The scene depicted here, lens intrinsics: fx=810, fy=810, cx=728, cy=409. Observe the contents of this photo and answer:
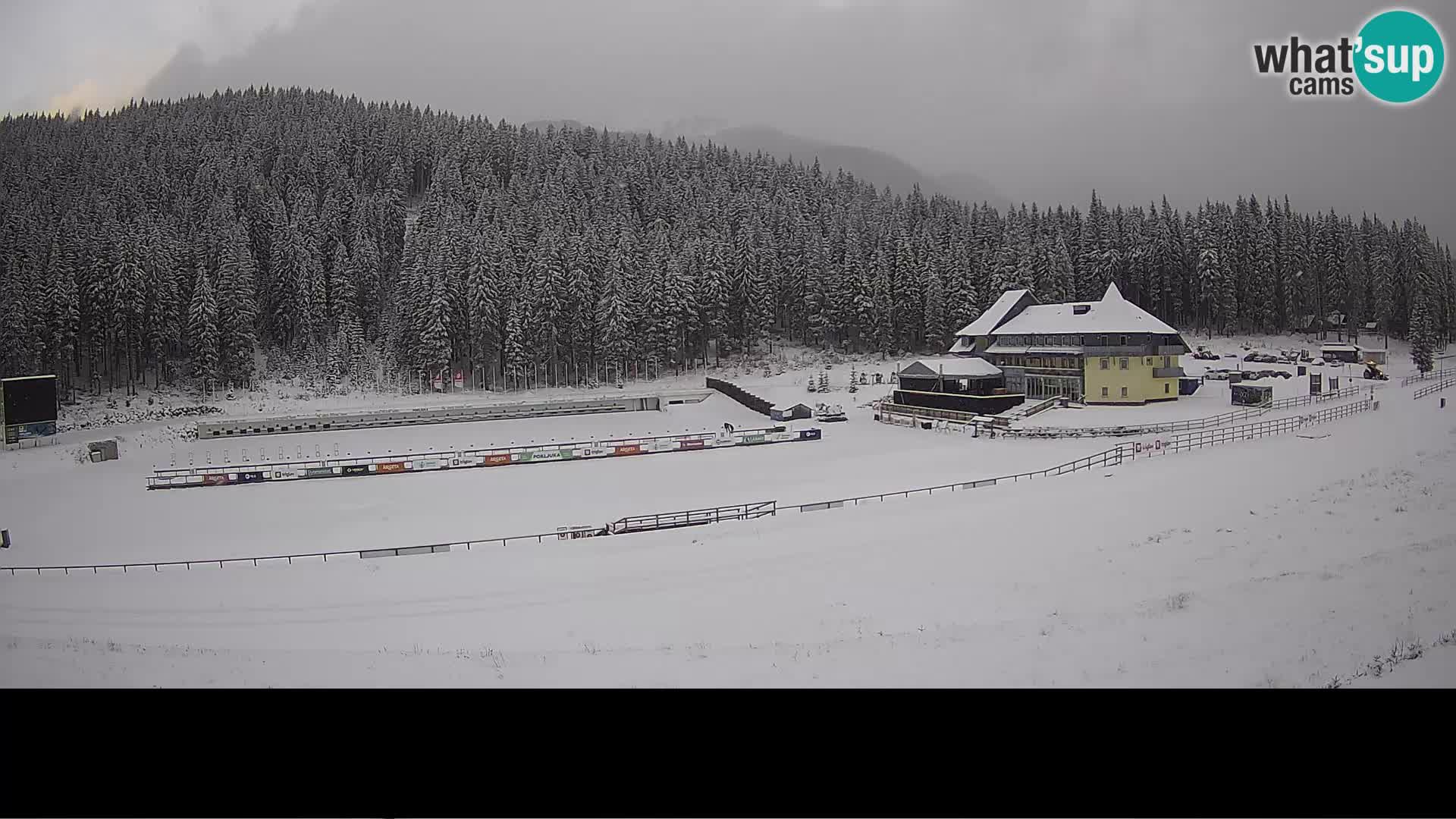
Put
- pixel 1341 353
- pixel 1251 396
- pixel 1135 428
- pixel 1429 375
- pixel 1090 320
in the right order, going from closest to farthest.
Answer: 1. pixel 1429 375
2. pixel 1135 428
3. pixel 1251 396
4. pixel 1090 320
5. pixel 1341 353

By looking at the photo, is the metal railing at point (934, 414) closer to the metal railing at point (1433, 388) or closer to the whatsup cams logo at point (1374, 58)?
the metal railing at point (1433, 388)

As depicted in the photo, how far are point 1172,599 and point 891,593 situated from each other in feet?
11.4

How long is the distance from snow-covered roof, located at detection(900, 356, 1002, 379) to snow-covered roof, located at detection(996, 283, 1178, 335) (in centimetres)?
293

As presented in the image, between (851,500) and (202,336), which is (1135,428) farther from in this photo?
(202,336)

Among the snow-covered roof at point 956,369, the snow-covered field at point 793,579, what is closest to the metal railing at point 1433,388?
the snow-covered field at point 793,579

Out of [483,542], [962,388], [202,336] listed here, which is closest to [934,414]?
[962,388]

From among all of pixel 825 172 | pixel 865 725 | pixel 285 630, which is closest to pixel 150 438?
pixel 285 630

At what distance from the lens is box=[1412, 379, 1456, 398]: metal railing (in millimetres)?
21672

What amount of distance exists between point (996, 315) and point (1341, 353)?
56.4ft

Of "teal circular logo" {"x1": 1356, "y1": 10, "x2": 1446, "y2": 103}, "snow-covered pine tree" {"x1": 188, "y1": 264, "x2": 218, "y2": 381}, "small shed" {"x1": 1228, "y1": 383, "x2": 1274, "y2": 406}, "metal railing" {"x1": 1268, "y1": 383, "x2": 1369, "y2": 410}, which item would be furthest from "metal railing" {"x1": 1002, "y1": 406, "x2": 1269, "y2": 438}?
"snow-covered pine tree" {"x1": 188, "y1": 264, "x2": 218, "y2": 381}

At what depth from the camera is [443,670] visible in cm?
743

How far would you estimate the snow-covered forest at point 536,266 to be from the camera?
4050 cm

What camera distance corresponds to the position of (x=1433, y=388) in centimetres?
2222

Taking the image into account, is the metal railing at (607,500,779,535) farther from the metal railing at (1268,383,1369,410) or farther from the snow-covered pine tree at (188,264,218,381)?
the snow-covered pine tree at (188,264,218,381)
